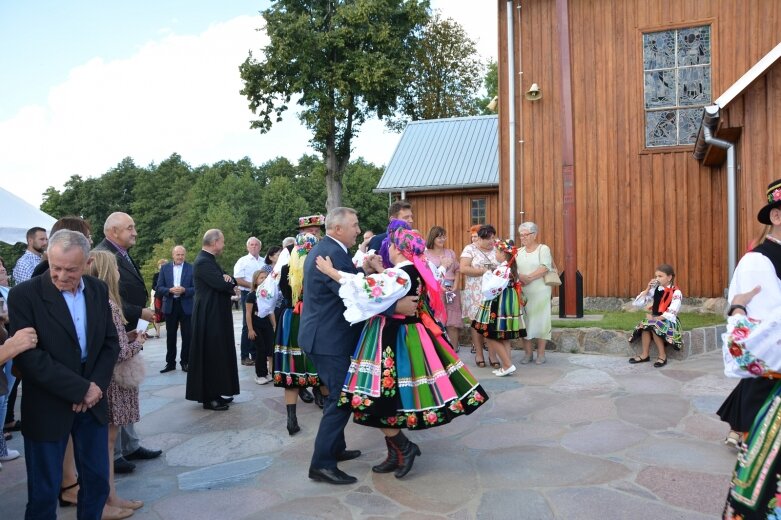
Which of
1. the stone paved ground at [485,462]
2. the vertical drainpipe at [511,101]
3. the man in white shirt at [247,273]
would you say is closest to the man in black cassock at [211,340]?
the stone paved ground at [485,462]

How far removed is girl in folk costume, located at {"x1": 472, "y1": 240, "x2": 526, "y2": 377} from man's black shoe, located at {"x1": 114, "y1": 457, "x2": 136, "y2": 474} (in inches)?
176

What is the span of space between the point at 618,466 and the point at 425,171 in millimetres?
13713

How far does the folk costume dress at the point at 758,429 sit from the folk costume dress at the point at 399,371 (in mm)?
1808

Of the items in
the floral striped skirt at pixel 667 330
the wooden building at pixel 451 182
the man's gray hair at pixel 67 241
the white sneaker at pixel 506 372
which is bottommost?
the white sneaker at pixel 506 372

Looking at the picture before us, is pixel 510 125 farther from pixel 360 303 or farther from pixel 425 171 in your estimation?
pixel 360 303

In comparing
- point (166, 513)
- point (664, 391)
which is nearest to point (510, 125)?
point (664, 391)

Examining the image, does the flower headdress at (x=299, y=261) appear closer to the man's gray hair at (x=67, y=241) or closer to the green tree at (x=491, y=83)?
the man's gray hair at (x=67, y=241)

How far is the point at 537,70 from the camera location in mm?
12445

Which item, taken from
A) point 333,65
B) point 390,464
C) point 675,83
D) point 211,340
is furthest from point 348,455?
point 333,65

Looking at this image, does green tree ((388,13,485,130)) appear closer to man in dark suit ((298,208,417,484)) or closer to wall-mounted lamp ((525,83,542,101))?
wall-mounted lamp ((525,83,542,101))

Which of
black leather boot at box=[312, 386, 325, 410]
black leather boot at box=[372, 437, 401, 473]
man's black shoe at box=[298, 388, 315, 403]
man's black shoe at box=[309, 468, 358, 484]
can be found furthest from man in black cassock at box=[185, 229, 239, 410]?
black leather boot at box=[372, 437, 401, 473]

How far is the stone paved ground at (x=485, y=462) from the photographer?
3.85m

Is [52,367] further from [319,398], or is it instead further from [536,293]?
[536,293]

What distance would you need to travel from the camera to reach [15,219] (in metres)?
8.60
